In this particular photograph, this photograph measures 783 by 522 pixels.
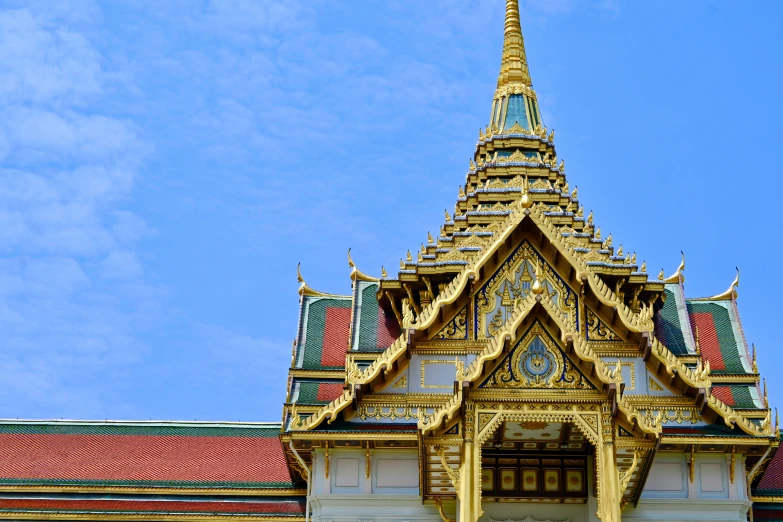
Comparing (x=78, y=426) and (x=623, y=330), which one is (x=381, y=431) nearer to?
(x=623, y=330)

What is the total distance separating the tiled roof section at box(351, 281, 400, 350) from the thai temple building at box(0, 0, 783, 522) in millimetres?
44

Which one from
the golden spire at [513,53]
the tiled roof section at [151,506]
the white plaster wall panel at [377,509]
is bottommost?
the white plaster wall panel at [377,509]

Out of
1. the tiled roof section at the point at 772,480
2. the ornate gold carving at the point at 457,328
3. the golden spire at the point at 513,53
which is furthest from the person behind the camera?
the golden spire at the point at 513,53

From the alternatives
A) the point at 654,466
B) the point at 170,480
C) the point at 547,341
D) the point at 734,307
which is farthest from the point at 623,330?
the point at 170,480

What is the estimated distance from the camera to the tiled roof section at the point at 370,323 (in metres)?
32.3

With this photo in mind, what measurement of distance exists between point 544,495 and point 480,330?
342cm

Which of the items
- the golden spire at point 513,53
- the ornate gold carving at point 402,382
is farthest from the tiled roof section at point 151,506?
the golden spire at point 513,53

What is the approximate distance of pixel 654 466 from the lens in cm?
A: 2939

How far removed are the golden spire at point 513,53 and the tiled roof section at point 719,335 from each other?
26.7 ft

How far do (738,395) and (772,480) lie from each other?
6.22 feet

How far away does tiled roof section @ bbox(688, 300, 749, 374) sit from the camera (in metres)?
33.2

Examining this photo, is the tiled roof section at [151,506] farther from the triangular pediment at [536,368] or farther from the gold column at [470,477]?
the triangular pediment at [536,368]

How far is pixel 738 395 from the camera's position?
32094 mm

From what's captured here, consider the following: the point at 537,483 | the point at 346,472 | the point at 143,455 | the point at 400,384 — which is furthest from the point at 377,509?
the point at 143,455
